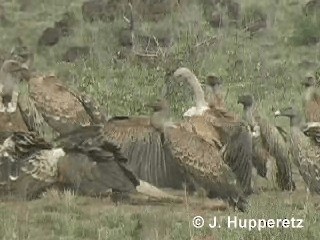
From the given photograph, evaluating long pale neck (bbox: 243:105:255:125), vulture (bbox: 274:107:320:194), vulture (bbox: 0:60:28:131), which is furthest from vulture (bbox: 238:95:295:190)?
vulture (bbox: 0:60:28:131)

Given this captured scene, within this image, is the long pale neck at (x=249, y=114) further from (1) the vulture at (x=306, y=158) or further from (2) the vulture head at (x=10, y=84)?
(2) the vulture head at (x=10, y=84)

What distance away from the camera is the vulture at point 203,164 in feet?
24.1

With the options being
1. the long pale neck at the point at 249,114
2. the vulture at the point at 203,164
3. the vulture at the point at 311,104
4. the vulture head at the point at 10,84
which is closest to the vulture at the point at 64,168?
the vulture at the point at 203,164

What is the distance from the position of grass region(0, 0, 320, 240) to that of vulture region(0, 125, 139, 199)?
112 millimetres

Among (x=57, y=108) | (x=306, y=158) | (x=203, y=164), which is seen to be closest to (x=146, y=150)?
(x=203, y=164)

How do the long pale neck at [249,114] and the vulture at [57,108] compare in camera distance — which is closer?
the vulture at [57,108]

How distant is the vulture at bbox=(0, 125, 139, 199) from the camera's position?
7512 millimetres

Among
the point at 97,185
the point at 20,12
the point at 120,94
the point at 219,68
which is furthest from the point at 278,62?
the point at 97,185

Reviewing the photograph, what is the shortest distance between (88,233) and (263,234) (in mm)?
1183

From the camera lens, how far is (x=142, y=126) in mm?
8250

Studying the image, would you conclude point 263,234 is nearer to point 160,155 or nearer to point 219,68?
point 160,155

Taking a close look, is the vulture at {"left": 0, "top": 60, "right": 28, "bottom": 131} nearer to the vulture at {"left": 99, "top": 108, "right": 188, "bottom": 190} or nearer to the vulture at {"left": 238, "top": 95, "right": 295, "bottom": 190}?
the vulture at {"left": 99, "top": 108, "right": 188, "bottom": 190}

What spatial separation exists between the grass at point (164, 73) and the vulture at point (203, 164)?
16cm

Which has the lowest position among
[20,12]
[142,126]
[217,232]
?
[217,232]
